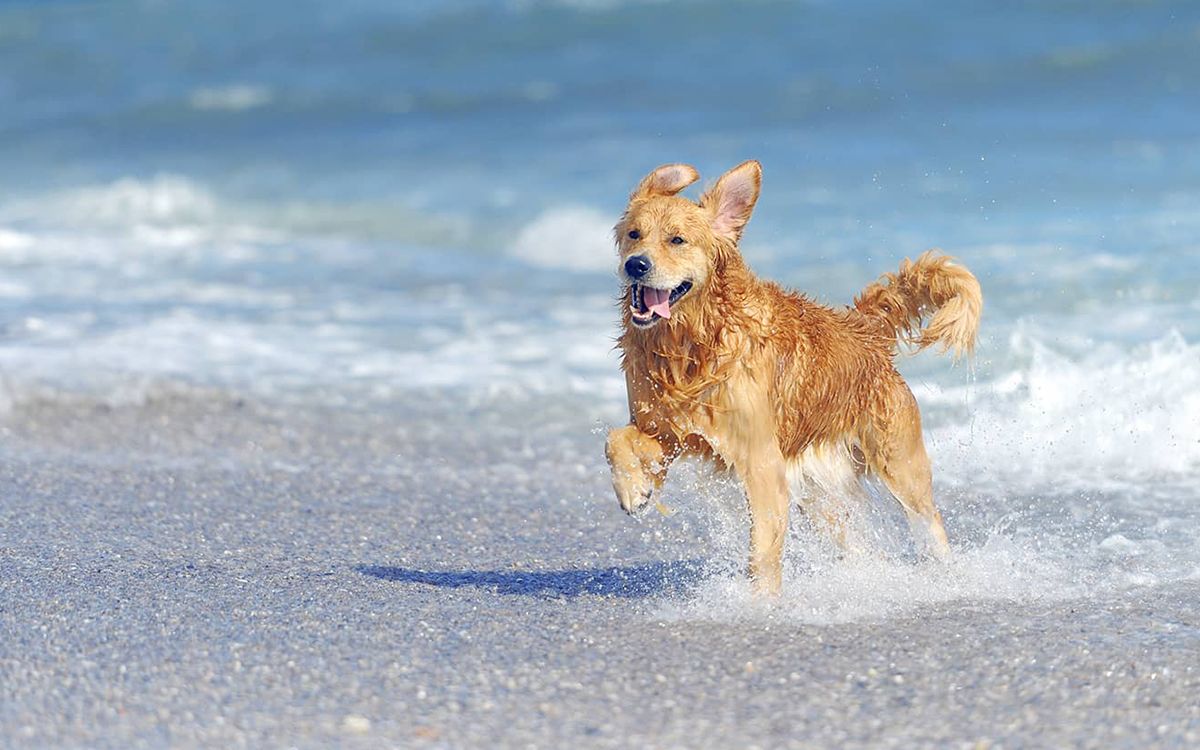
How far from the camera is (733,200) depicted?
5.21 metres

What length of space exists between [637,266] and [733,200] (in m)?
0.45

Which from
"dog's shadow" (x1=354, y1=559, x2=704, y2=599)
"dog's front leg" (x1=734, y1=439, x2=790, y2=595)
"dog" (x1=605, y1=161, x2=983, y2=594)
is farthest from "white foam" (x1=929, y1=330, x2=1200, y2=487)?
"dog's front leg" (x1=734, y1=439, x2=790, y2=595)

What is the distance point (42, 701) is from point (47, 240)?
11.7 metres

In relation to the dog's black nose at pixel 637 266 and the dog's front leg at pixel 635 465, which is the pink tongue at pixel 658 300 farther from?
the dog's front leg at pixel 635 465

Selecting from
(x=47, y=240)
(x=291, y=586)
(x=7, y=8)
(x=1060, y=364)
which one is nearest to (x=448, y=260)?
(x=47, y=240)

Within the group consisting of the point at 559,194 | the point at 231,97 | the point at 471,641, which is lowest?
the point at 471,641

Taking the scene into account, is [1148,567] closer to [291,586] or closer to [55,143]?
[291,586]

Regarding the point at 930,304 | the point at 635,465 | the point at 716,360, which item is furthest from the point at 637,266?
the point at 930,304

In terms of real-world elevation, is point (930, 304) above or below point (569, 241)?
below

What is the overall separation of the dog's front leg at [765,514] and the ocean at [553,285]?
99mm

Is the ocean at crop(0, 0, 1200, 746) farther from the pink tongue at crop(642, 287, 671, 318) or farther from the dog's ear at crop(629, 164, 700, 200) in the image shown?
the dog's ear at crop(629, 164, 700, 200)

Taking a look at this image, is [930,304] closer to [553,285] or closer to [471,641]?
[471,641]

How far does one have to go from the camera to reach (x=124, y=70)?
2542 centimetres

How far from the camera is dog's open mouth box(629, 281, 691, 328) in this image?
5.05 m
